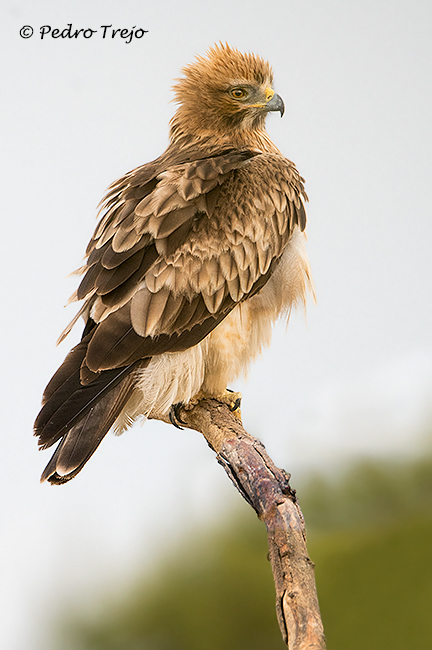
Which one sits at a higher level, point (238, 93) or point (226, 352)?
point (238, 93)

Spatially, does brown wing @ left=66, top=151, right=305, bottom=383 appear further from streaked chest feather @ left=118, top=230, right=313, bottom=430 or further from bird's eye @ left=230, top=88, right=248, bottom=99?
bird's eye @ left=230, top=88, right=248, bottom=99

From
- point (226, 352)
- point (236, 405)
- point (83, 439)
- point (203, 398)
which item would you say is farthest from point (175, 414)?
point (83, 439)

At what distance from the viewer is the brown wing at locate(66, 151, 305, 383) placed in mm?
2785

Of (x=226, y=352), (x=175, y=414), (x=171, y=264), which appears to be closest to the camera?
(x=171, y=264)

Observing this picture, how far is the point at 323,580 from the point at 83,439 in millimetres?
2049

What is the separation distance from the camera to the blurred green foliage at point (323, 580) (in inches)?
159

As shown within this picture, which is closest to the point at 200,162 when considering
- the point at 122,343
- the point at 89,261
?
the point at 89,261

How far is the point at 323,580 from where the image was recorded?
4.11 metres

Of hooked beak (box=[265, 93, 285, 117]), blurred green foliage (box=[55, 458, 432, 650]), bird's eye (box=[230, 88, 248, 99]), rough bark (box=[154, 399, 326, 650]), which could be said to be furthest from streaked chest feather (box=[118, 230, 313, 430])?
blurred green foliage (box=[55, 458, 432, 650])

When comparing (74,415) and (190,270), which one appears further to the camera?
(190,270)

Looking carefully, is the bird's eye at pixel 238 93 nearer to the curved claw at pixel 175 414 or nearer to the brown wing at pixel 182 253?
the brown wing at pixel 182 253

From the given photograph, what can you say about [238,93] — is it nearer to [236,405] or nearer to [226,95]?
[226,95]

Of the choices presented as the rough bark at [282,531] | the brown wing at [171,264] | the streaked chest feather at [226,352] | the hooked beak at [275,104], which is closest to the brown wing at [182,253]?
the brown wing at [171,264]

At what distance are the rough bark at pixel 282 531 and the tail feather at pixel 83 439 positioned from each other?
0.43 metres
